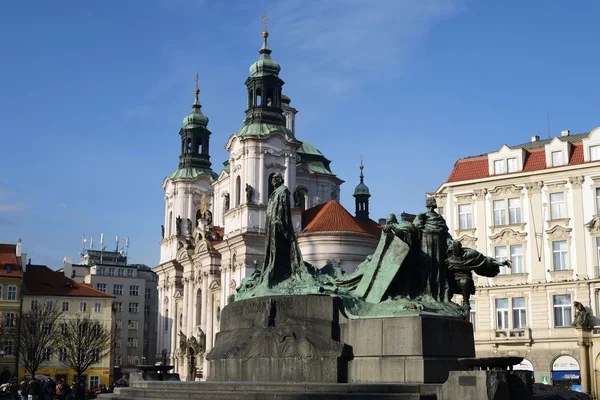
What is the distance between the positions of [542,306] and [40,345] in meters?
32.2

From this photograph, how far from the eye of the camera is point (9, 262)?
202ft

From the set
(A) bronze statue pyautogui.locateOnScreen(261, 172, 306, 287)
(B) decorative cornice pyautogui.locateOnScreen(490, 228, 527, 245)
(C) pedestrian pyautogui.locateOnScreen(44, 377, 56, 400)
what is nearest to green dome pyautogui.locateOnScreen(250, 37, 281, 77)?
(B) decorative cornice pyautogui.locateOnScreen(490, 228, 527, 245)

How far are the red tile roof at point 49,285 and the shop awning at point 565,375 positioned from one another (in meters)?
40.3

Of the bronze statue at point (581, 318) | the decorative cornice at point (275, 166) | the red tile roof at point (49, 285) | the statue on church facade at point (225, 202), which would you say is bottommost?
the bronze statue at point (581, 318)

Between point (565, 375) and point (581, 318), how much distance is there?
10.3ft

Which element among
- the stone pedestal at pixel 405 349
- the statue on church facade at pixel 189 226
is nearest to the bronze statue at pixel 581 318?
the stone pedestal at pixel 405 349

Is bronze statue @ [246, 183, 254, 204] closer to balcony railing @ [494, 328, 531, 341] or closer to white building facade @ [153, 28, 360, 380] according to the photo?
white building facade @ [153, 28, 360, 380]

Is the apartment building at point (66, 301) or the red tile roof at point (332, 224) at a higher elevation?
the red tile roof at point (332, 224)

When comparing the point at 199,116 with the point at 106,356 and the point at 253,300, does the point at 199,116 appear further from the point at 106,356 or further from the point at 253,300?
the point at 253,300

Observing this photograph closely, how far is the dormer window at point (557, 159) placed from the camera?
→ 40312 millimetres

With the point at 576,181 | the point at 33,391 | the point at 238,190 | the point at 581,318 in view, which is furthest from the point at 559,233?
the point at 238,190

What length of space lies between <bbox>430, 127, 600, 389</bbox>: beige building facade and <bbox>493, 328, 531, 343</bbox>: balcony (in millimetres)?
48

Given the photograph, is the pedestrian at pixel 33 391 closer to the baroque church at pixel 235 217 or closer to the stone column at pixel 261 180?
the baroque church at pixel 235 217

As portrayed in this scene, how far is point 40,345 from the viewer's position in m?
53.3
